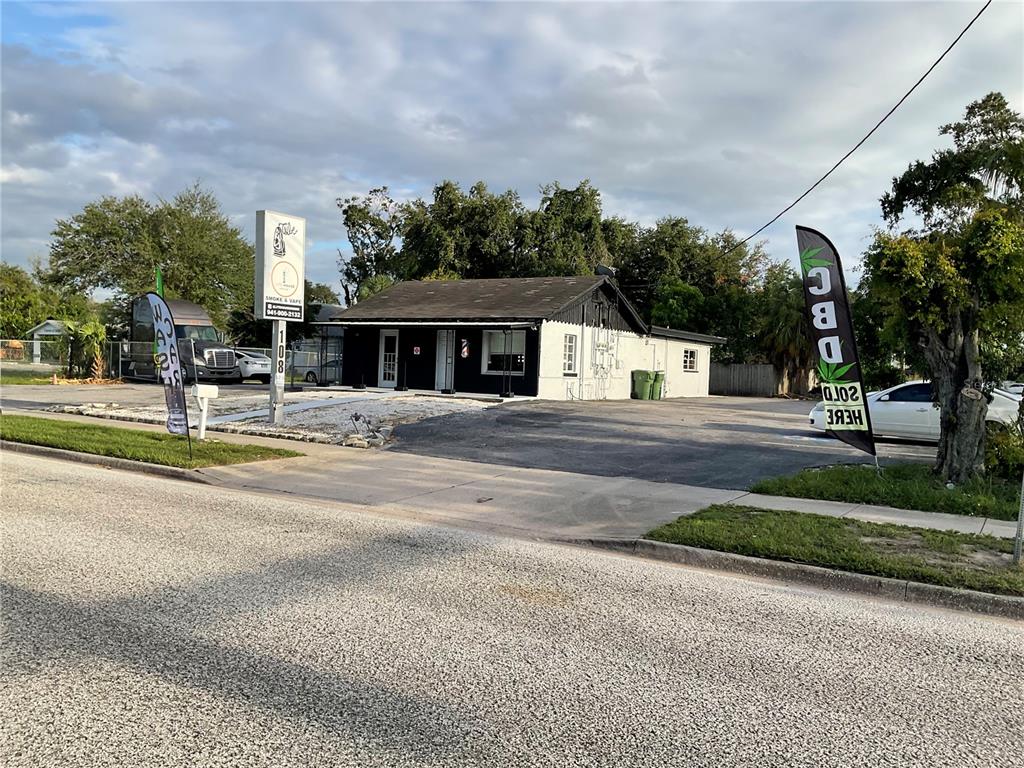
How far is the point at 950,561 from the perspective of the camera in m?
6.78

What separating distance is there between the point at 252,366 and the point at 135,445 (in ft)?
68.9

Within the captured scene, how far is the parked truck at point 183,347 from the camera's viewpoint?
102ft

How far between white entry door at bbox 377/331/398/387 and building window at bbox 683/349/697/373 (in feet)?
46.4

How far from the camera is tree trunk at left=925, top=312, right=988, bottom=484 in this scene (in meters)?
10.1

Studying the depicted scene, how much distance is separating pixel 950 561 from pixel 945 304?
4600 millimetres

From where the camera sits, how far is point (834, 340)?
10523 mm

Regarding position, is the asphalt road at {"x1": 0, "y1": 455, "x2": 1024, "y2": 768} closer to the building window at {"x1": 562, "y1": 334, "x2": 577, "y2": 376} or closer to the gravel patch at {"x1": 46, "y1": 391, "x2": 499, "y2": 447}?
the gravel patch at {"x1": 46, "y1": 391, "x2": 499, "y2": 447}

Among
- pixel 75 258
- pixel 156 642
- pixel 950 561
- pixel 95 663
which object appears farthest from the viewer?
pixel 75 258

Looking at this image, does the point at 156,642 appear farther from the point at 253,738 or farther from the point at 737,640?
the point at 737,640

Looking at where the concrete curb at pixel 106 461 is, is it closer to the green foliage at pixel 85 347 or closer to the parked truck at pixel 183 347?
the parked truck at pixel 183 347

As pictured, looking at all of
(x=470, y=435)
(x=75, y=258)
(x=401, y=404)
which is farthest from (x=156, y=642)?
(x=75, y=258)

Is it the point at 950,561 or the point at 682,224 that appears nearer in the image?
the point at 950,561

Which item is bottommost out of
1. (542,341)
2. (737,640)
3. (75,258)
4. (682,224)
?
(737,640)

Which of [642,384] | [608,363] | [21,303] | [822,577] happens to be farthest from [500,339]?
[21,303]
